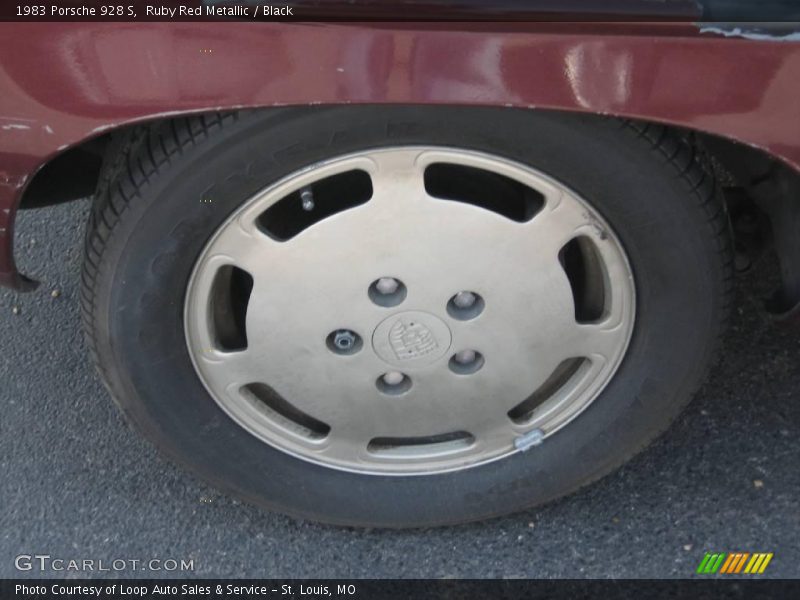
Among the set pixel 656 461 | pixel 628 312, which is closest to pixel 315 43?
pixel 628 312

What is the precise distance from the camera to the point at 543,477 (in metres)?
1.93

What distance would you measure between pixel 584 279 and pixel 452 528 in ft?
2.07

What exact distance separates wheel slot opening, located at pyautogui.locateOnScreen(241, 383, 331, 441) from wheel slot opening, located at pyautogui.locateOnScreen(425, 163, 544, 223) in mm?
526

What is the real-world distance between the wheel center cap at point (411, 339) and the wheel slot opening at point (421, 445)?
25 centimetres

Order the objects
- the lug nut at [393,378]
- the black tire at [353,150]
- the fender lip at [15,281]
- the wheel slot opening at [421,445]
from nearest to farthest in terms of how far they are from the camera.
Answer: the black tire at [353,150] < the fender lip at [15,281] < the lug nut at [393,378] < the wheel slot opening at [421,445]

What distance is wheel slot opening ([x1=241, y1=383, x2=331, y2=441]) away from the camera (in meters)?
1.87

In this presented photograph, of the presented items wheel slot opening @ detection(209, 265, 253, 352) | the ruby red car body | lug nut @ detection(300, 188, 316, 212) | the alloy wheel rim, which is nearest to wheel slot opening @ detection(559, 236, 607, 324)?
the alloy wheel rim

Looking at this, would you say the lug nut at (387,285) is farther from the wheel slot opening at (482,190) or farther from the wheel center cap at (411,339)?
the wheel slot opening at (482,190)

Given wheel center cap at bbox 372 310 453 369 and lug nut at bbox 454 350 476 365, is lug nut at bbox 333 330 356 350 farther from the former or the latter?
lug nut at bbox 454 350 476 365

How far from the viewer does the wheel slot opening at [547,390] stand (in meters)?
1.88

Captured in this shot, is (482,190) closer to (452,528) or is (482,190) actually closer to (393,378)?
(393,378)

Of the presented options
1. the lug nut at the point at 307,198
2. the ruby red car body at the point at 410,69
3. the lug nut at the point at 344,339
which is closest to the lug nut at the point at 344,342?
the lug nut at the point at 344,339

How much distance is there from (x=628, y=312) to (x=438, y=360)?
0.36 meters

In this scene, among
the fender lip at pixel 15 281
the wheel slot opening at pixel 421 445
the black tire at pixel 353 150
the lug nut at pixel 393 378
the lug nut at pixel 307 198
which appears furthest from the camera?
the wheel slot opening at pixel 421 445
